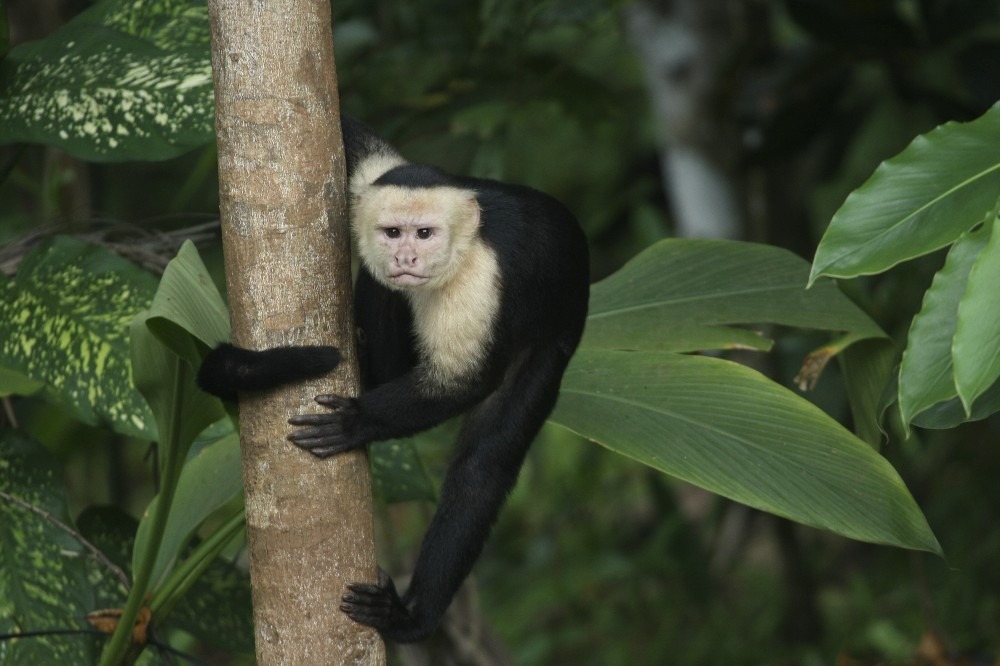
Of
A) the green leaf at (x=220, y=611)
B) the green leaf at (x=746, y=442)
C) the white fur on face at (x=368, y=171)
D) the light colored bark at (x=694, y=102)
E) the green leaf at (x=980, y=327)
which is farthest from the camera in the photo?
the light colored bark at (x=694, y=102)

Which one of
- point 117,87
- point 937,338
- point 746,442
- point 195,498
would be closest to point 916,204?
point 937,338

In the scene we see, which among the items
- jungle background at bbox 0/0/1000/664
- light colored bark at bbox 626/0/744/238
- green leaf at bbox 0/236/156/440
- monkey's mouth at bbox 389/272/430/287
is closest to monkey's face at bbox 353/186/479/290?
monkey's mouth at bbox 389/272/430/287

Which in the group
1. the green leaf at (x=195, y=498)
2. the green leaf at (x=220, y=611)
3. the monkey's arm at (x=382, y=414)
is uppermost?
the monkey's arm at (x=382, y=414)

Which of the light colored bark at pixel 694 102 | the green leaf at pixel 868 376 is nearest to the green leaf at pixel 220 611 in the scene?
the green leaf at pixel 868 376

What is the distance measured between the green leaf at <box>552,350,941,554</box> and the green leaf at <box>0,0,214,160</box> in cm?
75

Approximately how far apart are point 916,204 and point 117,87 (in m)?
1.22

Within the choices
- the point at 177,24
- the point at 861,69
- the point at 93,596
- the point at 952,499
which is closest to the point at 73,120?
the point at 177,24

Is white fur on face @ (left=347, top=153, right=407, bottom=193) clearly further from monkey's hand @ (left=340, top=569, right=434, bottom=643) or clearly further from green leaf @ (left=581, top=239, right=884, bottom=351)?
monkey's hand @ (left=340, top=569, right=434, bottom=643)

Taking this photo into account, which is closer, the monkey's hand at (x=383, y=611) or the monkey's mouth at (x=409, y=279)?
the monkey's hand at (x=383, y=611)

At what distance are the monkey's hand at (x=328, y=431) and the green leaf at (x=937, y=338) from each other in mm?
639

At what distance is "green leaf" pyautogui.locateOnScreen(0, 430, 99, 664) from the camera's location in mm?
1562

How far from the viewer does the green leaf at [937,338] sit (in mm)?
1123

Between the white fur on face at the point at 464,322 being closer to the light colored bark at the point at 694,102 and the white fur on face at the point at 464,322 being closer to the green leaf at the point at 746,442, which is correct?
the green leaf at the point at 746,442

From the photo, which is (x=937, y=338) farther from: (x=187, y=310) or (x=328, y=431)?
(x=187, y=310)
